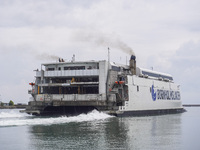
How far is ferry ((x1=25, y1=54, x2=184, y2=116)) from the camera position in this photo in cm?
4972

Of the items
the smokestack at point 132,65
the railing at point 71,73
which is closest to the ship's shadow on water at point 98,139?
the railing at point 71,73

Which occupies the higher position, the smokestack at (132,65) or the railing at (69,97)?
the smokestack at (132,65)

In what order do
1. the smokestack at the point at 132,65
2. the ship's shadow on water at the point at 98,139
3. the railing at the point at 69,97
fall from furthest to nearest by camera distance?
the smokestack at the point at 132,65
the railing at the point at 69,97
the ship's shadow on water at the point at 98,139

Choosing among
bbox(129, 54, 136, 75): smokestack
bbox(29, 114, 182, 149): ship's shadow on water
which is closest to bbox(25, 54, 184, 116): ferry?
bbox(129, 54, 136, 75): smokestack

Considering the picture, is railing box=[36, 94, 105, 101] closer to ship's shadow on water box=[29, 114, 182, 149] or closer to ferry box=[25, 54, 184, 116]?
ferry box=[25, 54, 184, 116]

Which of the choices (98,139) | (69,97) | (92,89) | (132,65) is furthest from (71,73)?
(98,139)

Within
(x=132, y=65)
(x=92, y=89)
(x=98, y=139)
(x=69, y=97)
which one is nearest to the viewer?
(x=98, y=139)

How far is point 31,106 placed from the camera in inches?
2117

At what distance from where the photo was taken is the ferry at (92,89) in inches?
1957

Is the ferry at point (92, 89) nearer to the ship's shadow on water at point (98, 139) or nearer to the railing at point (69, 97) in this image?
the railing at point (69, 97)

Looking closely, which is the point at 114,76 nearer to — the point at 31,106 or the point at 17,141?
the point at 31,106

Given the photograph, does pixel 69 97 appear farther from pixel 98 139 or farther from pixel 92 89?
pixel 98 139

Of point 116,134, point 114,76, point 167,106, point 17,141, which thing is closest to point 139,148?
point 116,134

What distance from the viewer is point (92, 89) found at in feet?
188
